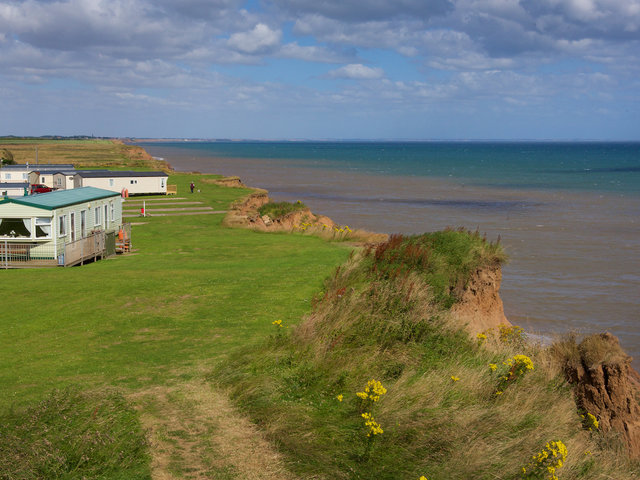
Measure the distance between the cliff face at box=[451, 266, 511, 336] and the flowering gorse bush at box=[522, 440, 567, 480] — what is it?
9106 mm

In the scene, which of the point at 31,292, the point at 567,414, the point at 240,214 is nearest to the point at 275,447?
the point at 567,414

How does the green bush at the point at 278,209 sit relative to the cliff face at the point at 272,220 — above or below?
above

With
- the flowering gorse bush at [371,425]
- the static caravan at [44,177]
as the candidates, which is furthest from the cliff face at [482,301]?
the static caravan at [44,177]

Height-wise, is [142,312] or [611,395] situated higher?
[611,395]

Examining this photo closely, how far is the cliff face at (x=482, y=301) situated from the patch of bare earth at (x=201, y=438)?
8.99 meters

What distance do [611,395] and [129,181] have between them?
48352mm

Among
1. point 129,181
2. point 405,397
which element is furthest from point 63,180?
point 405,397

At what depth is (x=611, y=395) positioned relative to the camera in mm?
11062

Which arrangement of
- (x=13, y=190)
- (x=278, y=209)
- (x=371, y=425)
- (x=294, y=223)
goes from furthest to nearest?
(x=13, y=190), (x=278, y=209), (x=294, y=223), (x=371, y=425)

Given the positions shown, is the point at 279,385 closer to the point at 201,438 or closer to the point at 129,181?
the point at 201,438

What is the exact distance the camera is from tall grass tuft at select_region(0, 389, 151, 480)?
8.02m

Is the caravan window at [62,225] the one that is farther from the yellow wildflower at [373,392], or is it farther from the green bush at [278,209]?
the yellow wildflower at [373,392]

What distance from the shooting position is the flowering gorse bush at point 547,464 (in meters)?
8.25

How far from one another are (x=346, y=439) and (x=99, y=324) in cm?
794
